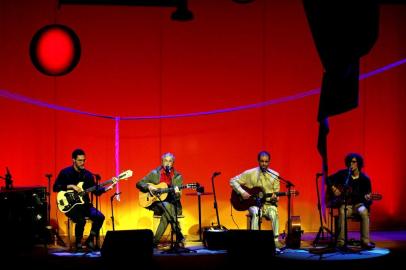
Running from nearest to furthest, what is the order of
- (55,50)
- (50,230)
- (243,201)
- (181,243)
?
1. (181,243)
2. (50,230)
3. (243,201)
4. (55,50)

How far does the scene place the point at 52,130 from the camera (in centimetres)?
948

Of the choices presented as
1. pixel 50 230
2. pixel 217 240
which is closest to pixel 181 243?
pixel 217 240

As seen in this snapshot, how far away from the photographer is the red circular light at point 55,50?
905 centimetres

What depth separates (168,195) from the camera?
28.0ft

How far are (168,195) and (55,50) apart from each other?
284 cm

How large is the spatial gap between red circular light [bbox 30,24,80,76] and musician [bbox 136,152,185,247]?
7.20 feet

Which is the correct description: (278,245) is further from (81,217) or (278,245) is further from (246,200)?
(81,217)

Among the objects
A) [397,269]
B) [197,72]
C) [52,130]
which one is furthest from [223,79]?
[397,269]

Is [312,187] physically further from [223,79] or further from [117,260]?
[117,260]

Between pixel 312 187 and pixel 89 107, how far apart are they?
3.83 meters

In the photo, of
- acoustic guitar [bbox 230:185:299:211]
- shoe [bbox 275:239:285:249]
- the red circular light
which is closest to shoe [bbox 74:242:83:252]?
acoustic guitar [bbox 230:185:299:211]

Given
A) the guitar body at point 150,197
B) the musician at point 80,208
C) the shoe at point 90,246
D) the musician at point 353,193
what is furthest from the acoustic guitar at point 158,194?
the musician at point 353,193

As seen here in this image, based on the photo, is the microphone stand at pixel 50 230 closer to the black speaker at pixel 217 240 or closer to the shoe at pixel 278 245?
the black speaker at pixel 217 240

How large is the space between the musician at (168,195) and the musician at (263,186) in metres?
0.83
